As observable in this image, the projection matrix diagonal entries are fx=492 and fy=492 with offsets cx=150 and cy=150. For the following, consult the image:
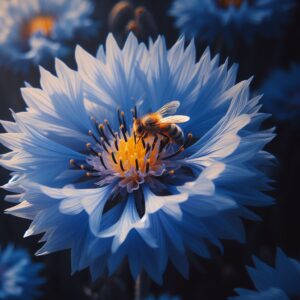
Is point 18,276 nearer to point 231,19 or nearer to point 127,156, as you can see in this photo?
point 127,156

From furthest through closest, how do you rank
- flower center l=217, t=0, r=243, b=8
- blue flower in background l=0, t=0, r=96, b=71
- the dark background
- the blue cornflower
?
flower center l=217, t=0, r=243, b=8 → blue flower in background l=0, t=0, r=96, b=71 → the dark background → the blue cornflower

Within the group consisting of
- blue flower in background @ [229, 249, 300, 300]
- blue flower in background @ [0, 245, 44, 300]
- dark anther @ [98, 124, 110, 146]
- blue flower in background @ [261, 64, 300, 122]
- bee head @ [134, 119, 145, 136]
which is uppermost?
blue flower in background @ [261, 64, 300, 122]

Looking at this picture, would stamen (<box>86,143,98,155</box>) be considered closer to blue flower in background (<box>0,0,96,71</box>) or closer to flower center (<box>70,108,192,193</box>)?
flower center (<box>70,108,192,193</box>)

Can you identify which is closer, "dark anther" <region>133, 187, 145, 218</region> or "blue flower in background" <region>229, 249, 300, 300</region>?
"blue flower in background" <region>229, 249, 300, 300</region>

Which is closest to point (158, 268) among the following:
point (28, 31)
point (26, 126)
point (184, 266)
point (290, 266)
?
point (184, 266)

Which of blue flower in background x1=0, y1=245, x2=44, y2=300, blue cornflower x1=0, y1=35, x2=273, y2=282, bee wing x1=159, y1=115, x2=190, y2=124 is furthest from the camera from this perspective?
blue flower in background x1=0, y1=245, x2=44, y2=300

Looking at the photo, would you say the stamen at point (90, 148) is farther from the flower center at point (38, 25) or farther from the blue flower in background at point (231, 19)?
the flower center at point (38, 25)

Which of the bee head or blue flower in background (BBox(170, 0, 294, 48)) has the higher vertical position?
blue flower in background (BBox(170, 0, 294, 48))

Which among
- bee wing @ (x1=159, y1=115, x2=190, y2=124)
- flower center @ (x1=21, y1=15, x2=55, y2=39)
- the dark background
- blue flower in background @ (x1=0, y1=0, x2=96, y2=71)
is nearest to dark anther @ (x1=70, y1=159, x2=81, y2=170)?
bee wing @ (x1=159, y1=115, x2=190, y2=124)
